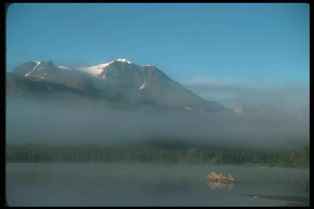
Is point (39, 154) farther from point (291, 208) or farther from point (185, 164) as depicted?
point (291, 208)

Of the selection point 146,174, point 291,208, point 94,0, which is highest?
point 94,0

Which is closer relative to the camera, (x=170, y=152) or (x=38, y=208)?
(x=38, y=208)

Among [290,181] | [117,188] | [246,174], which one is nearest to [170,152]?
[246,174]

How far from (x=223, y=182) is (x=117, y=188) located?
2033 millimetres

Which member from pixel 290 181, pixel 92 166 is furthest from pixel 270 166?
pixel 92 166

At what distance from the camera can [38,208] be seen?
9.74 feet

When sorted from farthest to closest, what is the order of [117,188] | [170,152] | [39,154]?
1. [170,152]
2. [39,154]
3. [117,188]

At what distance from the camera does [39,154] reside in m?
8.88
